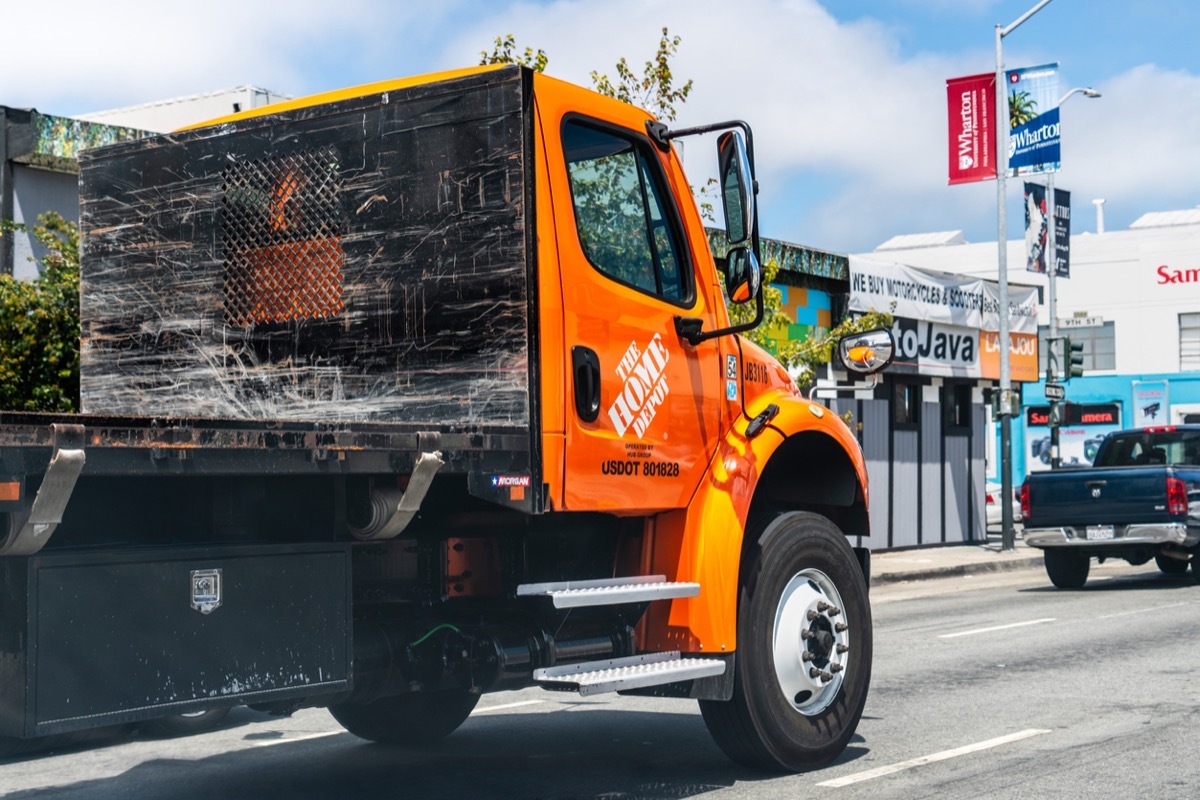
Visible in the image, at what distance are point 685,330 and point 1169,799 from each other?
2733 millimetres

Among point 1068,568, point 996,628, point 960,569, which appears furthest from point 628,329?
point 960,569

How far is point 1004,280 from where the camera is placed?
26.6m

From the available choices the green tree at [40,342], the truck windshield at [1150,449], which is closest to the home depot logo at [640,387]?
the green tree at [40,342]

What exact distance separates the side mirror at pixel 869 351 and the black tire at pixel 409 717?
2432 mm

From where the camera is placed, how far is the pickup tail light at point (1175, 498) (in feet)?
57.6

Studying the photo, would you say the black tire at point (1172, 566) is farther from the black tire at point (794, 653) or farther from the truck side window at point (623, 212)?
the truck side window at point (623, 212)

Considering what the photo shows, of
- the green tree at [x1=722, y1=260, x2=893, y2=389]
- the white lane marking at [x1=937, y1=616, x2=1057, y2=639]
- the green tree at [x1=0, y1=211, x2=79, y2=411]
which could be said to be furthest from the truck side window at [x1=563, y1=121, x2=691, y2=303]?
the green tree at [x1=722, y1=260, x2=893, y2=389]

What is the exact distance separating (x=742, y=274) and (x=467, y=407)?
51.8 inches

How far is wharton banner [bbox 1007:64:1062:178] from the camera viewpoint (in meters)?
27.6

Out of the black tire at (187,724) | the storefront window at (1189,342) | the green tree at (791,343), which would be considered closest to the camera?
the black tire at (187,724)

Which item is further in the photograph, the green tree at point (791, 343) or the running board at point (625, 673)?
the green tree at point (791, 343)

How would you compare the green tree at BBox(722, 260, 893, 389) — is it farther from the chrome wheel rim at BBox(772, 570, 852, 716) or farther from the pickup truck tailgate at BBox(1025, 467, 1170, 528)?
the chrome wheel rim at BBox(772, 570, 852, 716)

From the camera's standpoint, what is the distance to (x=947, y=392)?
2845 centimetres

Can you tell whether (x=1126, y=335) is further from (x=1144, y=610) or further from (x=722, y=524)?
(x=722, y=524)
